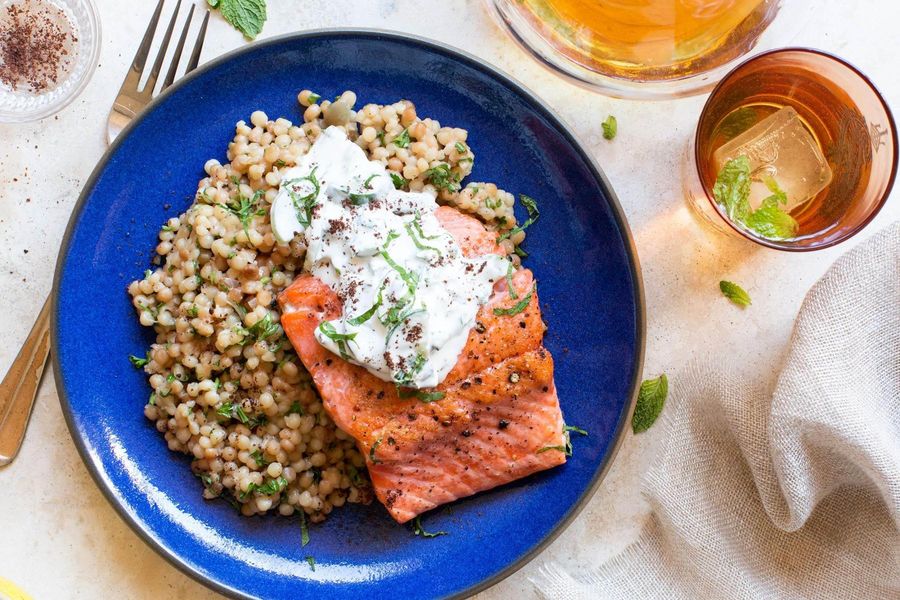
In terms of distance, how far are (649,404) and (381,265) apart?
0.92 m

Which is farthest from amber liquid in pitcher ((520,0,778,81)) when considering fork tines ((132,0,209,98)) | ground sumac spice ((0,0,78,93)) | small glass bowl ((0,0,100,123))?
ground sumac spice ((0,0,78,93))

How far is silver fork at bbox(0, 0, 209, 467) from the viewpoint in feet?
7.88

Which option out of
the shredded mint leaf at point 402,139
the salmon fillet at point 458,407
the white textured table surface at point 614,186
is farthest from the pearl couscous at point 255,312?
the white textured table surface at point 614,186

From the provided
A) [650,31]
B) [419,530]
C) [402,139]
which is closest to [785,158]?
[650,31]

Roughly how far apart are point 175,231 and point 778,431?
5.52ft

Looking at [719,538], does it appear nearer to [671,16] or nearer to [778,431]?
[778,431]

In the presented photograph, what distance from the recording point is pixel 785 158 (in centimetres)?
235

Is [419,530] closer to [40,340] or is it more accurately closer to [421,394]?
[421,394]

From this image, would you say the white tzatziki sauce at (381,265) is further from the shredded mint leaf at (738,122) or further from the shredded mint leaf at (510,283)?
the shredded mint leaf at (738,122)

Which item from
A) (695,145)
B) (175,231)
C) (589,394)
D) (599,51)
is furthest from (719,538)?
(175,231)

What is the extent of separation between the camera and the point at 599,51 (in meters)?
1.99

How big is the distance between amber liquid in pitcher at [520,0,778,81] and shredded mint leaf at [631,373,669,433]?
888mm

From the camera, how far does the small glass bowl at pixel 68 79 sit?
2430 millimetres

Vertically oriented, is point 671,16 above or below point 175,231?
above
